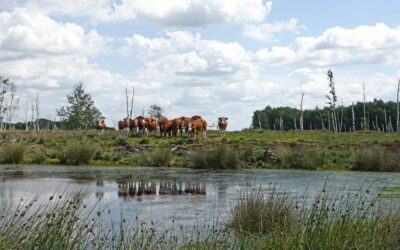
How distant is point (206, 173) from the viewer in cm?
3000

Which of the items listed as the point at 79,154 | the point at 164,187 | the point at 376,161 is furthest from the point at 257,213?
the point at 79,154

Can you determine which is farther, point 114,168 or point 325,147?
point 325,147

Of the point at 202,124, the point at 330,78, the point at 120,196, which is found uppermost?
the point at 330,78

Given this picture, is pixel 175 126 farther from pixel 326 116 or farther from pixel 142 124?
pixel 326 116

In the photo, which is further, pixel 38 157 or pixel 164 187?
pixel 38 157

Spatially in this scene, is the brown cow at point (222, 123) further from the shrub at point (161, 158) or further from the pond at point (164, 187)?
the pond at point (164, 187)

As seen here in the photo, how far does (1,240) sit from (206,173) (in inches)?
886

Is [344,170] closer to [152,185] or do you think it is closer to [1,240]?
[152,185]

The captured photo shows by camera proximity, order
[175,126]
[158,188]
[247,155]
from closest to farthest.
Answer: [158,188], [247,155], [175,126]

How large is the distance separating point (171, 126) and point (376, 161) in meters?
21.1

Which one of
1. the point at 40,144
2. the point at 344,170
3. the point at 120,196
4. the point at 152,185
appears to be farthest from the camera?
the point at 40,144

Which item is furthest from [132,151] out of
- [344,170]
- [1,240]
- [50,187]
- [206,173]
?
[1,240]

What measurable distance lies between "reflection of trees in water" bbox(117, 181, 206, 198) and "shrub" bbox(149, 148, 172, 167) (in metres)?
10.3

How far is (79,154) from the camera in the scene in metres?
35.4
